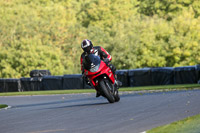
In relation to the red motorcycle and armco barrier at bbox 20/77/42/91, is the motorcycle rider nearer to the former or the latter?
the red motorcycle

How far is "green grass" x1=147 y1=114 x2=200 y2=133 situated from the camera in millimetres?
7374

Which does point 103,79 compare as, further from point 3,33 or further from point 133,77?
point 3,33

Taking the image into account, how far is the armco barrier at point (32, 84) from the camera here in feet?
118

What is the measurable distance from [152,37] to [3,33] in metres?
19.9

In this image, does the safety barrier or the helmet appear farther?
the safety barrier

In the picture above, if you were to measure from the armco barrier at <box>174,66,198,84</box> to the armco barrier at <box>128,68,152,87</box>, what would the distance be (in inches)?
73.1

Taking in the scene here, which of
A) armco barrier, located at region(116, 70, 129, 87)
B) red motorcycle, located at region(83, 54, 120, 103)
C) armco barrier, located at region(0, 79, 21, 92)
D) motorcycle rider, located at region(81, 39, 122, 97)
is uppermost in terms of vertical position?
motorcycle rider, located at region(81, 39, 122, 97)

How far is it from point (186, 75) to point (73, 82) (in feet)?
29.8

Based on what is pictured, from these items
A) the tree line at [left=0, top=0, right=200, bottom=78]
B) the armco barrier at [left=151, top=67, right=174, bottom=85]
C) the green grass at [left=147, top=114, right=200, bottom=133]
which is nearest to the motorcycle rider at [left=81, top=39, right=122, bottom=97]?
the green grass at [left=147, top=114, right=200, bottom=133]

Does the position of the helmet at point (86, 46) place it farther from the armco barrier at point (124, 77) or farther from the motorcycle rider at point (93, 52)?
the armco barrier at point (124, 77)

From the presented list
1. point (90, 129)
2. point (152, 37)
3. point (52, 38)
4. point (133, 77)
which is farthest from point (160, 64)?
point (90, 129)

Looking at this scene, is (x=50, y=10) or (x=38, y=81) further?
(x=50, y=10)

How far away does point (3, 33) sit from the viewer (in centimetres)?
6775

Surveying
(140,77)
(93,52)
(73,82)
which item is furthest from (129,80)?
(93,52)
